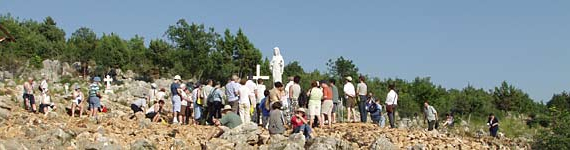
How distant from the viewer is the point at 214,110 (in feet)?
61.7

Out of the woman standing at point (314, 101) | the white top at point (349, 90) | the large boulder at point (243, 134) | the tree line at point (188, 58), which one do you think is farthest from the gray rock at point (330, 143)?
the tree line at point (188, 58)

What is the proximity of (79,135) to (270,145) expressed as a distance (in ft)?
13.2

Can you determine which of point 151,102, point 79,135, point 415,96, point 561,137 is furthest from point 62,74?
point 79,135

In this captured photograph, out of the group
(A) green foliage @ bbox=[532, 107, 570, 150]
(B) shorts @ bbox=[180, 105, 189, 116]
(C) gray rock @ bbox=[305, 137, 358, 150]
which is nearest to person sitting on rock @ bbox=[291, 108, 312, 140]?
(C) gray rock @ bbox=[305, 137, 358, 150]

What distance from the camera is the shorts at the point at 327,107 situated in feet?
58.5

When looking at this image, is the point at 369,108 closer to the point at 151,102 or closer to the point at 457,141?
the point at 457,141

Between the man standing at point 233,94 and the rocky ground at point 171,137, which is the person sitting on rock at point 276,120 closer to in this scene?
the rocky ground at point 171,137

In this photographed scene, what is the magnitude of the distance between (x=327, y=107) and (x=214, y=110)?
3.10 m

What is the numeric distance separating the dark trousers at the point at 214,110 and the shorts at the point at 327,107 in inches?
107

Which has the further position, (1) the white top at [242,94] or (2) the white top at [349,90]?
(2) the white top at [349,90]

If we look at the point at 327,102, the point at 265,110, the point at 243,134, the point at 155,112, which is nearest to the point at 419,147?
the point at 327,102

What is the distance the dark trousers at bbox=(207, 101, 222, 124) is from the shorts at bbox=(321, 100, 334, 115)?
8.94 ft

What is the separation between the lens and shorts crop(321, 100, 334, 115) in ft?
58.5

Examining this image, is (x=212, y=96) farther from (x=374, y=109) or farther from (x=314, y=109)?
(x=374, y=109)
